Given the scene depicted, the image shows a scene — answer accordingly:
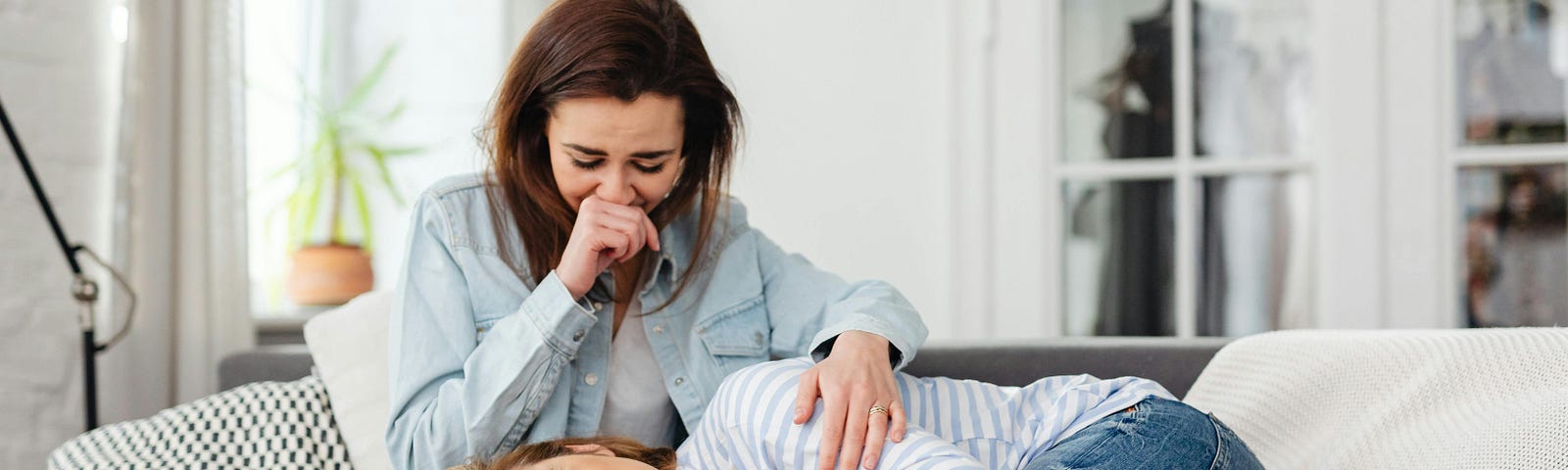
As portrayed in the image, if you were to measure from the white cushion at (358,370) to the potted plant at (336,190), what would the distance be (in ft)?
3.54

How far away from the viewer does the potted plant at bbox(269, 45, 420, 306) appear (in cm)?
284

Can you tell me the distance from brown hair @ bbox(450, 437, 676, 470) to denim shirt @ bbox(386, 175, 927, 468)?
0.08 meters

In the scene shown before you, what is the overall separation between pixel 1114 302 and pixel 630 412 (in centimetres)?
171

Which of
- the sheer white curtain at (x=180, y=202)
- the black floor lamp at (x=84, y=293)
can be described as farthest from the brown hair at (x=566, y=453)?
the sheer white curtain at (x=180, y=202)

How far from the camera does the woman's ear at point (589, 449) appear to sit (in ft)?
4.33

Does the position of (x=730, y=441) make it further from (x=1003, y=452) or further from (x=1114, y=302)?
(x=1114, y=302)

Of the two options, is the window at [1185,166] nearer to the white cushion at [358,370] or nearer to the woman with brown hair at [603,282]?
the woman with brown hair at [603,282]

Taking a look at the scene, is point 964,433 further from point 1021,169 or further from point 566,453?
point 1021,169

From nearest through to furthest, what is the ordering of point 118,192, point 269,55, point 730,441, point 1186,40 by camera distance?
point 730,441
point 118,192
point 1186,40
point 269,55

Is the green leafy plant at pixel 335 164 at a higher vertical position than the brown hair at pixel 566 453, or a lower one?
higher

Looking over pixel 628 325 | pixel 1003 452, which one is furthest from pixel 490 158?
pixel 1003 452

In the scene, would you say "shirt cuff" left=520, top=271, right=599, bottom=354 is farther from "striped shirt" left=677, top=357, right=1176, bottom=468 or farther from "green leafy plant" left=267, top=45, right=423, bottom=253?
"green leafy plant" left=267, top=45, right=423, bottom=253

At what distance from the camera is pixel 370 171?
3254 millimetres

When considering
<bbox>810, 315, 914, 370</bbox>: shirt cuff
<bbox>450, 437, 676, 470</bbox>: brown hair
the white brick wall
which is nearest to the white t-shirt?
<bbox>450, 437, 676, 470</bbox>: brown hair
